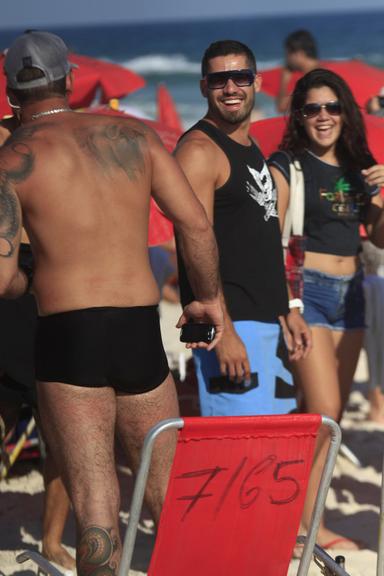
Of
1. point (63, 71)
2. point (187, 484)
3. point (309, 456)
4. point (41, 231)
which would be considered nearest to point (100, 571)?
point (187, 484)

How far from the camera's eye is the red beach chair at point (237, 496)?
303 centimetres

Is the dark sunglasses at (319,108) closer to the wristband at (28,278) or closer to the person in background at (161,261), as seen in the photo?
the wristband at (28,278)

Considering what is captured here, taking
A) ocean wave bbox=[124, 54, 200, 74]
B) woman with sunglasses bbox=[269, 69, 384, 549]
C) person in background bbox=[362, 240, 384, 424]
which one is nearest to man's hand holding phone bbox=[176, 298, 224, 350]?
woman with sunglasses bbox=[269, 69, 384, 549]

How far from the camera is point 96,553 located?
3229mm

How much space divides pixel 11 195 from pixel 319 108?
187cm

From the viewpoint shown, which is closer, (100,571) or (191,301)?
(100,571)

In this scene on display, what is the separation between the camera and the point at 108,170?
10.9 feet

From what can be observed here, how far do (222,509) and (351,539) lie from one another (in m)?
1.86

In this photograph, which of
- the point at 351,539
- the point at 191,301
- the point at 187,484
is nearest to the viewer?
the point at 187,484

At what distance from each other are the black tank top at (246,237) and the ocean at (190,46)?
89.0ft

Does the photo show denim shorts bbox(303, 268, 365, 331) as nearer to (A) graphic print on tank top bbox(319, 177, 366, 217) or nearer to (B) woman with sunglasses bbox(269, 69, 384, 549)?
(B) woman with sunglasses bbox(269, 69, 384, 549)

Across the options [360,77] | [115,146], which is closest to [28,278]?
[115,146]

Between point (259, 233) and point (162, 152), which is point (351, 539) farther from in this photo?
point (162, 152)

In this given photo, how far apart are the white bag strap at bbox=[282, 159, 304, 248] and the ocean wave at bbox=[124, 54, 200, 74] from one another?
40860mm
